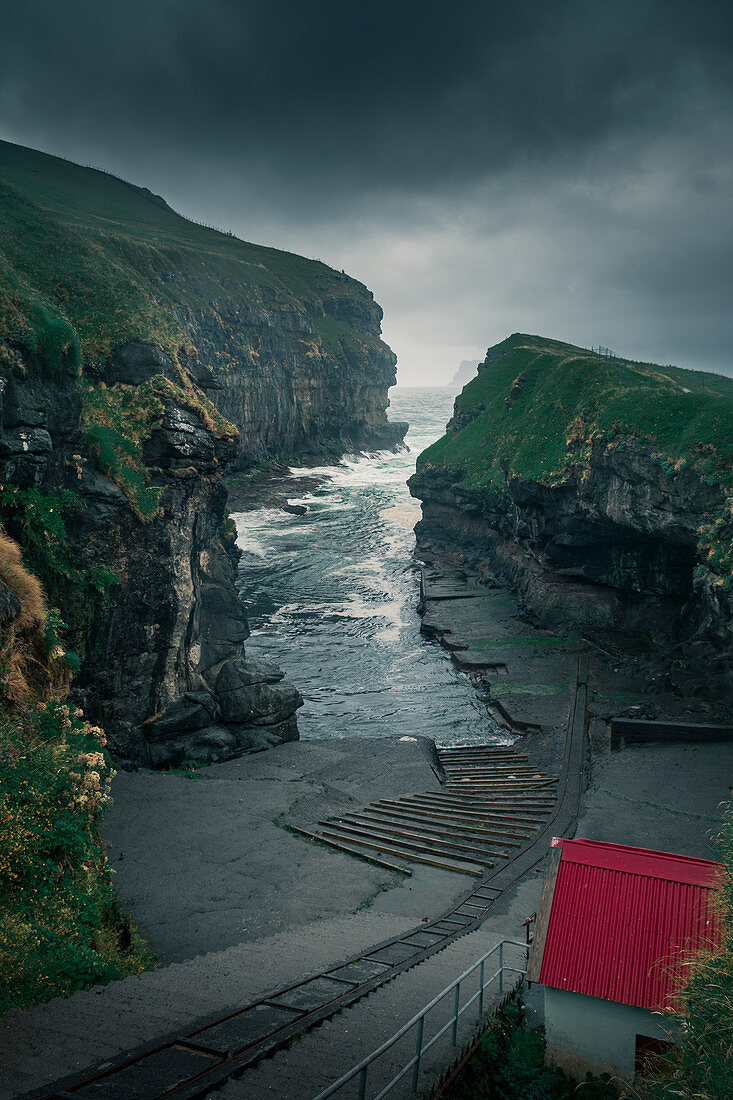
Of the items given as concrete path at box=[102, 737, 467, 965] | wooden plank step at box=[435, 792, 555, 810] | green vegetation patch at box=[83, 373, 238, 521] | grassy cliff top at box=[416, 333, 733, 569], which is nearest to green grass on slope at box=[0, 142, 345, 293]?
grassy cliff top at box=[416, 333, 733, 569]

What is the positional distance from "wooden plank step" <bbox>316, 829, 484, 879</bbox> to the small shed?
9.09 m

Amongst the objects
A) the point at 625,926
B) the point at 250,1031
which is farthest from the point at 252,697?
the point at 625,926

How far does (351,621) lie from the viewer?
52.4 meters

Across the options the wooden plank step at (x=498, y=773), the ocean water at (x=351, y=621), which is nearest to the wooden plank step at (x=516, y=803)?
the wooden plank step at (x=498, y=773)

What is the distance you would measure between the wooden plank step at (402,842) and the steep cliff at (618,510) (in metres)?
19.6

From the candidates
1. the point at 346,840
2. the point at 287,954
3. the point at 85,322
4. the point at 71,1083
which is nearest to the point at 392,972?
the point at 287,954

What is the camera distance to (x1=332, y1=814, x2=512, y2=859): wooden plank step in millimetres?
20469

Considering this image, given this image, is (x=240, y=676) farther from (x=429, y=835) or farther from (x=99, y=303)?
(x=99, y=303)

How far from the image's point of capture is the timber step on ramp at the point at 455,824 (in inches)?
782

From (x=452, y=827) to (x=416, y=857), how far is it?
107 inches

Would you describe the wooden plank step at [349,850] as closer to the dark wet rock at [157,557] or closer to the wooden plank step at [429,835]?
the wooden plank step at [429,835]

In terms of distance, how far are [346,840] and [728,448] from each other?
3042 cm

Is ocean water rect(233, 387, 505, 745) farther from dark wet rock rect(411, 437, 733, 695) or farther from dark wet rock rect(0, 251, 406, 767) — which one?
dark wet rock rect(411, 437, 733, 695)

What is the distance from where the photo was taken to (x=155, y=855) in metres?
18.3
